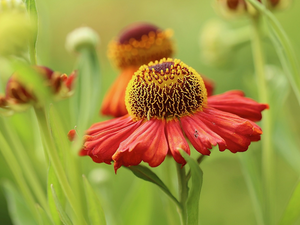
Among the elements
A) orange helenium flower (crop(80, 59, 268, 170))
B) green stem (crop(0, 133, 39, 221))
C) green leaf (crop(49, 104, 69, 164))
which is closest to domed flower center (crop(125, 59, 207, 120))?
orange helenium flower (crop(80, 59, 268, 170))

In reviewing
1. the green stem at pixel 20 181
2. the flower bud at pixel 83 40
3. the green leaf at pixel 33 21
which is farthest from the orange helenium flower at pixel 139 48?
the green leaf at pixel 33 21

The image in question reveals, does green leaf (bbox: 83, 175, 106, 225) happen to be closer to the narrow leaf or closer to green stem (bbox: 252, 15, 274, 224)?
the narrow leaf

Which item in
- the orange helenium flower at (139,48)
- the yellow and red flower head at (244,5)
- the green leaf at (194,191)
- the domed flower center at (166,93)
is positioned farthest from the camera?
the orange helenium flower at (139,48)

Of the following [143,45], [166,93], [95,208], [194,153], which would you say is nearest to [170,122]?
[166,93]

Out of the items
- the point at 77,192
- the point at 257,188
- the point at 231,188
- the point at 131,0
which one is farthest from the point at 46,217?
the point at 131,0

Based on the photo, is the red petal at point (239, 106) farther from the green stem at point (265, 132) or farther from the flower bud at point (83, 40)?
the flower bud at point (83, 40)

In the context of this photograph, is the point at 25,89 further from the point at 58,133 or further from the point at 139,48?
the point at 139,48

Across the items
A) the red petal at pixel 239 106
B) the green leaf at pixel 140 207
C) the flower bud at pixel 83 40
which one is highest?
the flower bud at pixel 83 40
